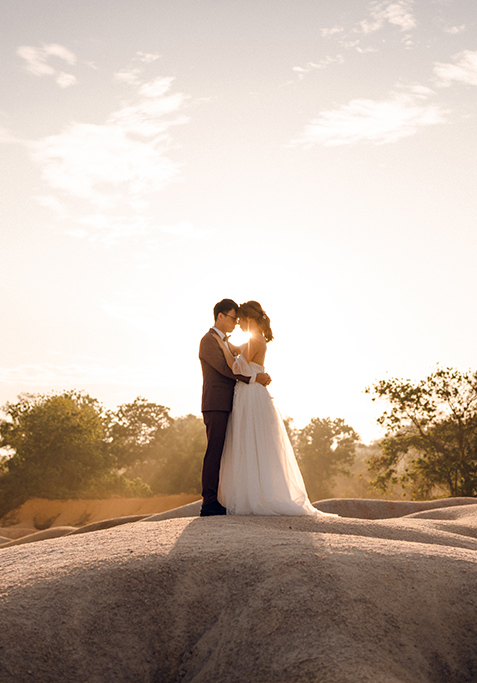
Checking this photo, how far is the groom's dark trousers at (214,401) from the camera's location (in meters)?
7.05

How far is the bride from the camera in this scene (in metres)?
6.78

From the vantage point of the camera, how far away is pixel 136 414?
33.2 meters

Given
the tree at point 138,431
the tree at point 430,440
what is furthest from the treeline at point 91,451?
the tree at point 430,440

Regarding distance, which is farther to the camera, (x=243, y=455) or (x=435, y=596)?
(x=243, y=455)

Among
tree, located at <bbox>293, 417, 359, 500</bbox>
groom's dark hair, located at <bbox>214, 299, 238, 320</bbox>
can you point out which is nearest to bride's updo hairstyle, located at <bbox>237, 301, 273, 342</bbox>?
groom's dark hair, located at <bbox>214, 299, 238, 320</bbox>

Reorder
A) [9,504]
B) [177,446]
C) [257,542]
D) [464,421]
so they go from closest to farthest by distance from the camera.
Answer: [257,542] → [464,421] → [9,504] → [177,446]

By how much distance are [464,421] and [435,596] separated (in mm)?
17524

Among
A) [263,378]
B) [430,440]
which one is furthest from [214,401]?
[430,440]

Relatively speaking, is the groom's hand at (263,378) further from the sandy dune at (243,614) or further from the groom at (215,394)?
the sandy dune at (243,614)

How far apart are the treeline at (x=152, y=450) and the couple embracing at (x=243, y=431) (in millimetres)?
13101

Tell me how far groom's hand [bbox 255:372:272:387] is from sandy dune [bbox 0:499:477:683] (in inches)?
132

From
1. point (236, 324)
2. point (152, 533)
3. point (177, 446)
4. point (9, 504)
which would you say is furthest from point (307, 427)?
point (152, 533)

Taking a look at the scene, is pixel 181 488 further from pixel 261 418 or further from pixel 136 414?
pixel 261 418

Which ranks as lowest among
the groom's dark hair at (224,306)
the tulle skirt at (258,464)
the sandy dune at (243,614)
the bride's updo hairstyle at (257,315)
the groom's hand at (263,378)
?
the sandy dune at (243,614)
